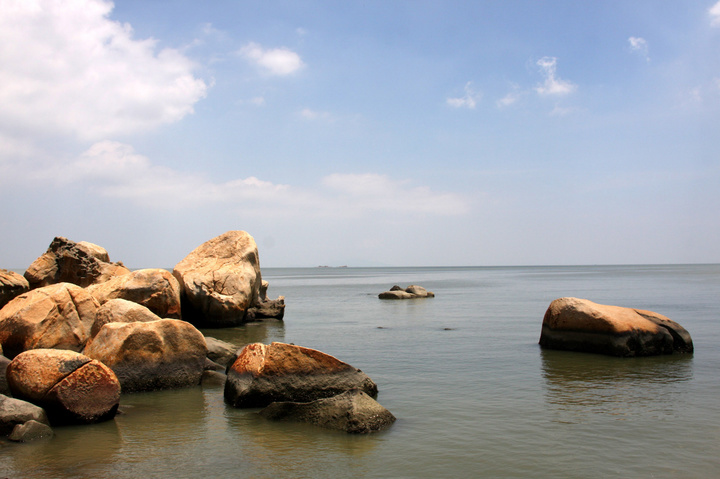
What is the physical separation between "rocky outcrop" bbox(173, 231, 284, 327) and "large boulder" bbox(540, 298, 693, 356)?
13681mm

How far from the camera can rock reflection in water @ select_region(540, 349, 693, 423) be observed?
1051cm

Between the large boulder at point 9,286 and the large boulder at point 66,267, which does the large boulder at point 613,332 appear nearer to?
the large boulder at point 66,267

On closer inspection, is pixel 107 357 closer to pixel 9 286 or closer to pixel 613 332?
pixel 9 286

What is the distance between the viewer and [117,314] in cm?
1341

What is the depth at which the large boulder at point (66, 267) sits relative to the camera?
23.4 metres

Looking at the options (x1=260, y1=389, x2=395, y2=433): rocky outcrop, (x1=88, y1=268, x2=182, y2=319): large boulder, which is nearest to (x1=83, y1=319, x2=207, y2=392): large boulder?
(x1=260, y1=389, x2=395, y2=433): rocky outcrop

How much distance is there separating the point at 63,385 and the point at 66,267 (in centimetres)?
1631

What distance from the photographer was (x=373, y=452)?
27.0 ft

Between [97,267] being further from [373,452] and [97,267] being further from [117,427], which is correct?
[373,452]

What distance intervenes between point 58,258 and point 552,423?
873 inches

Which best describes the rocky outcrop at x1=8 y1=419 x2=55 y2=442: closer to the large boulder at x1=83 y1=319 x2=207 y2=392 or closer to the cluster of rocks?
the cluster of rocks

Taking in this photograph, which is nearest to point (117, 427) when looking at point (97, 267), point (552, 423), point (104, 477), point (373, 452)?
point (104, 477)

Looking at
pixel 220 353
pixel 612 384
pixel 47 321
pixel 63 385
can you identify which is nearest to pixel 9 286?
pixel 47 321

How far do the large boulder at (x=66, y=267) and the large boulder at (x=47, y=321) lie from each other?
9746 millimetres
